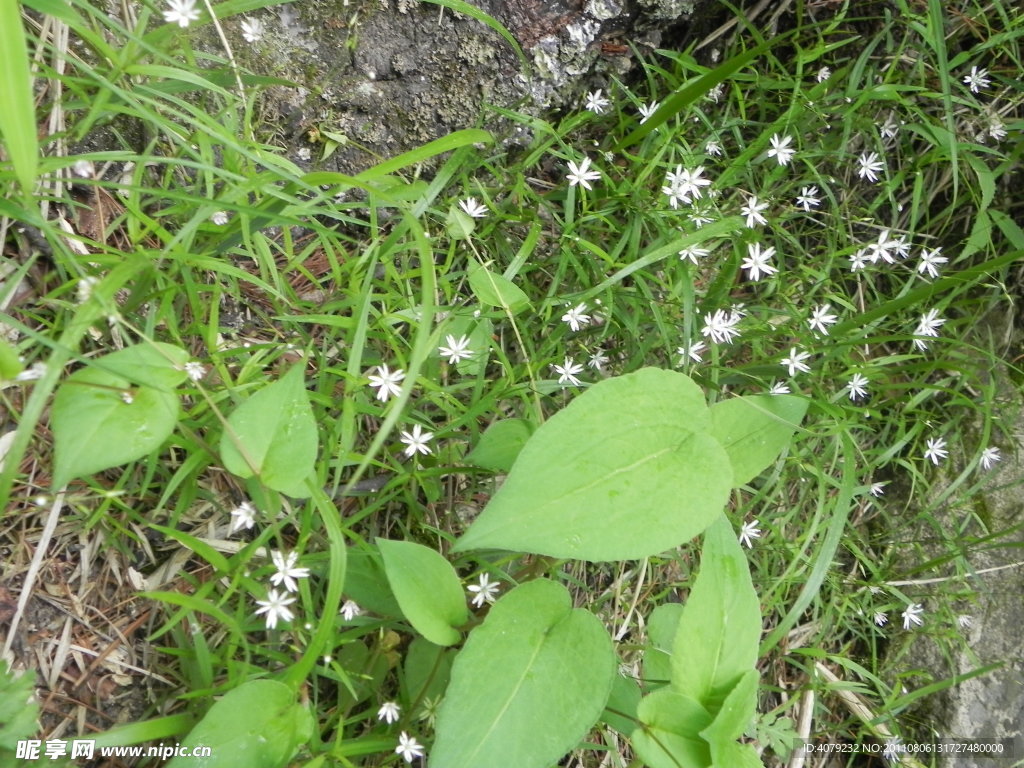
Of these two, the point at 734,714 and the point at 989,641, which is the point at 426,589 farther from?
the point at 989,641

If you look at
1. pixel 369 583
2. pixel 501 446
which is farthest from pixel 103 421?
pixel 501 446

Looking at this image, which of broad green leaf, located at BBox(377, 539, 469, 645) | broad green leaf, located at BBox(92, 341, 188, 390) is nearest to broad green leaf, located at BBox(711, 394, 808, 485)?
broad green leaf, located at BBox(377, 539, 469, 645)

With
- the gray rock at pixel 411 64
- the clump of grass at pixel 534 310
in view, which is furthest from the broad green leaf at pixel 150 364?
the gray rock at pixel 411 64

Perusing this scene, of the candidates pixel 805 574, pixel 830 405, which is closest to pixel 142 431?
pixel 830 405

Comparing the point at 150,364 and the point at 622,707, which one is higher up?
the point at 150,364

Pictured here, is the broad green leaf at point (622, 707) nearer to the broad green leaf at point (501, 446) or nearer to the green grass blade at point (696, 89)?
the broad green leaf at point (501, 446)
